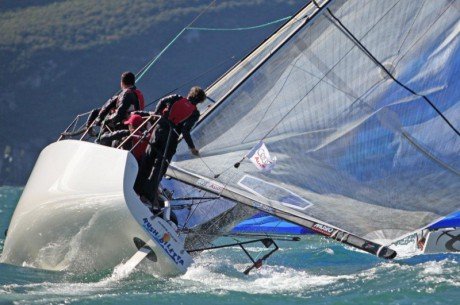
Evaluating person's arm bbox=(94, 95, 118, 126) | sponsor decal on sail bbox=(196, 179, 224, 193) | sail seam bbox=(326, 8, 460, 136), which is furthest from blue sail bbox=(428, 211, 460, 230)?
person's arm bbox=(94, 95, 118, 126)

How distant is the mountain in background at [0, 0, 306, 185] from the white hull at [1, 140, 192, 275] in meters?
83.1

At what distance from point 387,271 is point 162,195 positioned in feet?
8.23

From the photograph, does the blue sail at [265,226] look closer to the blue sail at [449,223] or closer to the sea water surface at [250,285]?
the blue sail at [449,223]

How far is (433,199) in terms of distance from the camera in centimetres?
1241

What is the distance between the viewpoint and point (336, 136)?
1225 cm

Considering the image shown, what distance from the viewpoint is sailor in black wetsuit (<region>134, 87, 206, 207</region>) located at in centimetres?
1191

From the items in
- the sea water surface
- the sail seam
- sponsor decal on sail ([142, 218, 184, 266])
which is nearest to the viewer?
the sea water surface

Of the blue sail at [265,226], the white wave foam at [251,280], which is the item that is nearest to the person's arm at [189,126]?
the white wave foam at [251,280]

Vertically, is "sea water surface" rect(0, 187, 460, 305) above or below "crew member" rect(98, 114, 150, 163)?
below

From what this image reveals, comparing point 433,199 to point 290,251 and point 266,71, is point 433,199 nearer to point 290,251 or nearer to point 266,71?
point 266,71

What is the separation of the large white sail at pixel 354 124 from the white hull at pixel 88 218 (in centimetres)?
115

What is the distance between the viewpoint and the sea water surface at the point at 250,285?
34.2ft

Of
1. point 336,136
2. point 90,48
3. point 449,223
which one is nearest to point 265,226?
point 449,223

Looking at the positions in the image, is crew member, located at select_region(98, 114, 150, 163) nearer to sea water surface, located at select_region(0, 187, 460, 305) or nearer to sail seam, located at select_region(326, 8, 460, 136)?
sea water surface, located at select_region(0, 187, 460, 305)
